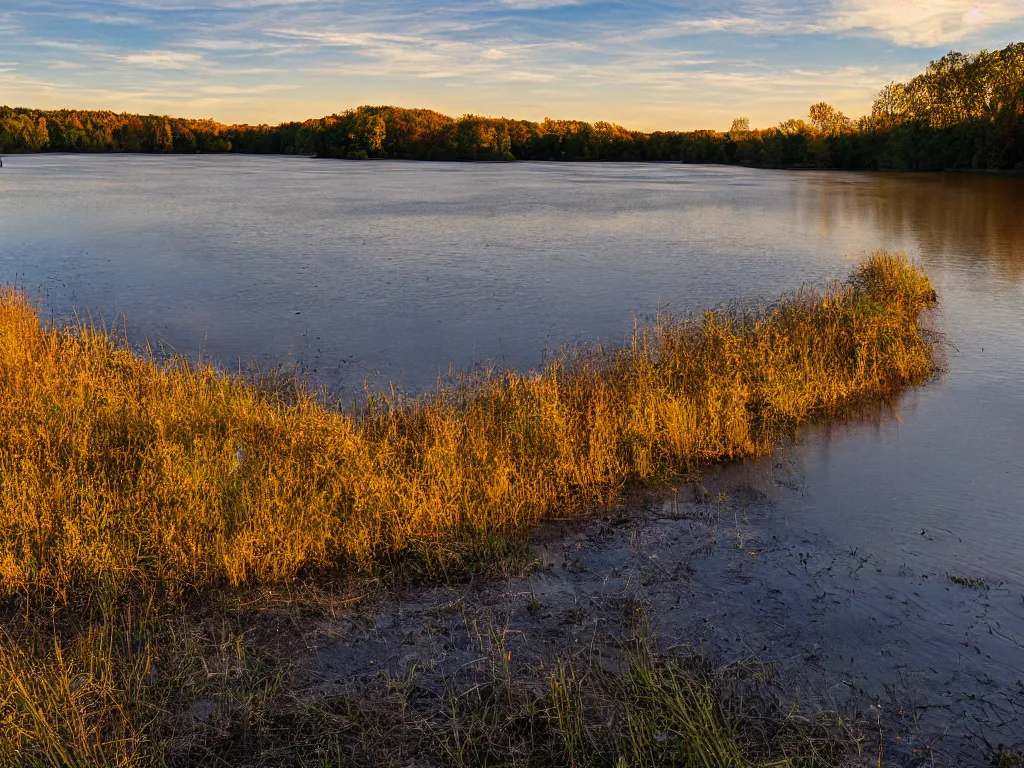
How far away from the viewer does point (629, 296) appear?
16.7 metres

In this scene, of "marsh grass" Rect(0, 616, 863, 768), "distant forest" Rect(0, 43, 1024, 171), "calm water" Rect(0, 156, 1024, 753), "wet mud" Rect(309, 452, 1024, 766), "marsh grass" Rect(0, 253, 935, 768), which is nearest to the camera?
"marsh grass" Rect(0, 616, 863, 768)

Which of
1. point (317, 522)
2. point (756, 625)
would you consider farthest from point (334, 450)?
point (756, 625)

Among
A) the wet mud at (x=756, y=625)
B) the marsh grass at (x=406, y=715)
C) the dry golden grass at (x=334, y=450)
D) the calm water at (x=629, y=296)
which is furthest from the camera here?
the calm water at (x=629, y=296)

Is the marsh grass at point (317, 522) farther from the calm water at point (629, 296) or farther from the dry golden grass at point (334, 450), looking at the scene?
the calm water at point (629, 296)

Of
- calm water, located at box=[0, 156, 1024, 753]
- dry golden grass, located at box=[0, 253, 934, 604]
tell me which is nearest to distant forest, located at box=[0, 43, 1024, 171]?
calm water, located at box=[0, 156, 1024, 753]

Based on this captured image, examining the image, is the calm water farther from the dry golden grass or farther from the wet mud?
the dry golden grass

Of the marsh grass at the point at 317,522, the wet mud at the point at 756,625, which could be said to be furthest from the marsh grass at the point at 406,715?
the wet mud at the point at 756,625

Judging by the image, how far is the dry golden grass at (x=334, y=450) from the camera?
600 cm

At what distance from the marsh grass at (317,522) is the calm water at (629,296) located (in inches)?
50.5

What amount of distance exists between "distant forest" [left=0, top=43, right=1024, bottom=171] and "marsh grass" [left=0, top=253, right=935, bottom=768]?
6997 centimetres

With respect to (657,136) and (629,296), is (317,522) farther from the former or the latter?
(657,136)

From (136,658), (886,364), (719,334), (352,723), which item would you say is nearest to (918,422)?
(886,364)

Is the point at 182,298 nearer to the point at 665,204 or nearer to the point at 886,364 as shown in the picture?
the point at 886,364

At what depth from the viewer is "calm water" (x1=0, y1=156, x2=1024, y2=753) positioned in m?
6.58
